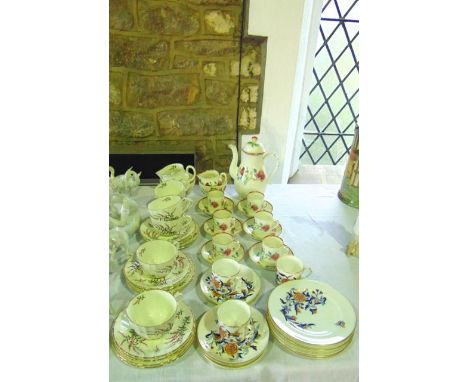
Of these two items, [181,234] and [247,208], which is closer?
[181,234]

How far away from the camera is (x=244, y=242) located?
1.11 metres

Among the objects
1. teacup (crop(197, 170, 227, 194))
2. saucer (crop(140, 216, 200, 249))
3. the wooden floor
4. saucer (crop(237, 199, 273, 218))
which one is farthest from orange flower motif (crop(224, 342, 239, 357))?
the wooden floor

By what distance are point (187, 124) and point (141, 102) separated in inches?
10.5

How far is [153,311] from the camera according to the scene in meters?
0.82

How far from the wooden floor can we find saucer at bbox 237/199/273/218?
1.23 m

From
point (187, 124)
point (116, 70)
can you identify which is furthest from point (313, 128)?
point (116, 70)

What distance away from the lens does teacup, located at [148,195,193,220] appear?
1.04 metres

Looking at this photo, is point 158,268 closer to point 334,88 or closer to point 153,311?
point 153,311

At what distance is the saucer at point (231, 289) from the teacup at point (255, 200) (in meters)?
0.31

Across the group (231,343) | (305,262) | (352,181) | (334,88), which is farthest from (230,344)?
(334,88)

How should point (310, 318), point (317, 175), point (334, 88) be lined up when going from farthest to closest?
point (317, 175)
point (334, 88)
point (310, 318)

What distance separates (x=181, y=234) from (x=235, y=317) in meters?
0.36

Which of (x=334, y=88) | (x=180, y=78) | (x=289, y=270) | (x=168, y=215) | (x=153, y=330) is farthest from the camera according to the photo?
(x=334, y=88)

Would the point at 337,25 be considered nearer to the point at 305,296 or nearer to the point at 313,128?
the point at 313,128
